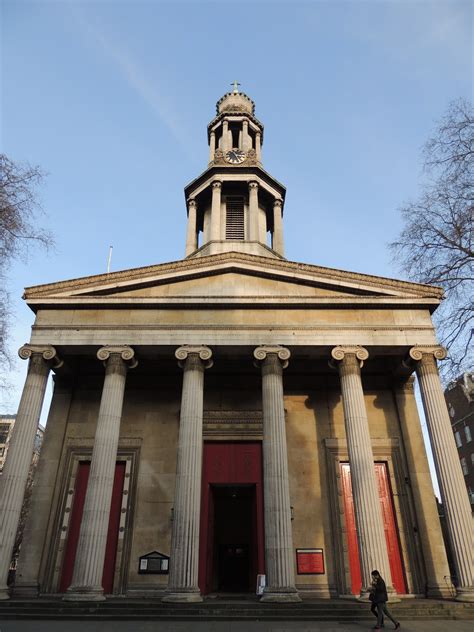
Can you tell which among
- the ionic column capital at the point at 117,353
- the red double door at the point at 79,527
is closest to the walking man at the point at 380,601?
the red double door at the point at 79,527

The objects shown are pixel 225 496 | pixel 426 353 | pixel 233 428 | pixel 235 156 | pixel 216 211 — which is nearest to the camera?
pixel 426 353

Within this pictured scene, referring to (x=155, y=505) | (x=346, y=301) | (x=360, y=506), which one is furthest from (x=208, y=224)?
(x=360, y=506)

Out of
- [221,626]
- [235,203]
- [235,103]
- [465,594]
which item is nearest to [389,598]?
[465,594]

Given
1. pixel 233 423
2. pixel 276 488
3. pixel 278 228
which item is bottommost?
pixel 276 488

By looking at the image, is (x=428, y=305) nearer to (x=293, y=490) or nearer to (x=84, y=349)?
(x=293, y=490)

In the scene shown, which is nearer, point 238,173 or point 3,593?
point 3,593

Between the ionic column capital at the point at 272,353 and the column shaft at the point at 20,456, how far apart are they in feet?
27.7

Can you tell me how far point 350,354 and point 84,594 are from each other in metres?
12.9

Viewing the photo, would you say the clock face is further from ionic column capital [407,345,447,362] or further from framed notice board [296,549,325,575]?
framed notice board [296,549,325,575]

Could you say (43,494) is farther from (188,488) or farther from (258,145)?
(258,145)

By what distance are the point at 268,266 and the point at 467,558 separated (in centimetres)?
1331

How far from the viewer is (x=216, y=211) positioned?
3127 cm

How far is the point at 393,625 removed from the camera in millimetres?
13711

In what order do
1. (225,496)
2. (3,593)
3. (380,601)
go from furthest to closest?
(225,496) < (3,593) < (380,601)
